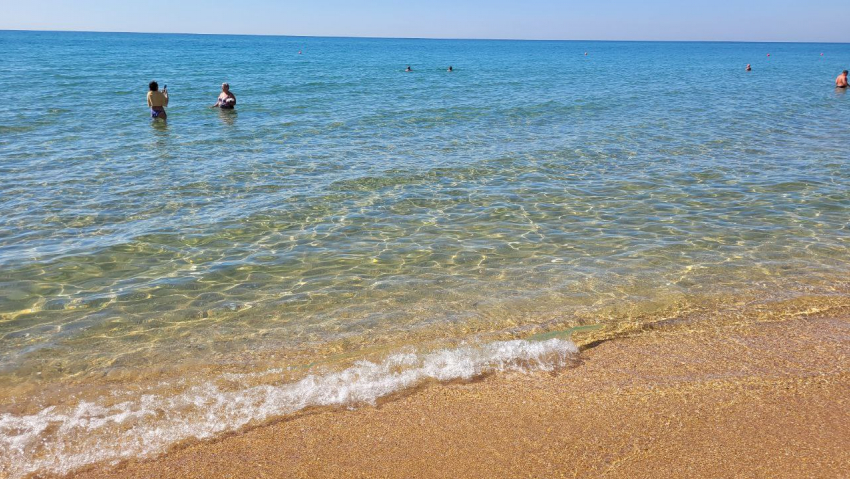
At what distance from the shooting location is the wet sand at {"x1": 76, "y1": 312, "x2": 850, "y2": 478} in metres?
3.94

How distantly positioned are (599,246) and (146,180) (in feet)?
28.9

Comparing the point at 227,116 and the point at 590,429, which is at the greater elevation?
the point at 227,116

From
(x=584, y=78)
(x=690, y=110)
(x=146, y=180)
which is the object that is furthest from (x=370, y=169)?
(x=584, y=78)

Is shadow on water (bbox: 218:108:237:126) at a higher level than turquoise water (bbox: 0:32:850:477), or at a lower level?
higher

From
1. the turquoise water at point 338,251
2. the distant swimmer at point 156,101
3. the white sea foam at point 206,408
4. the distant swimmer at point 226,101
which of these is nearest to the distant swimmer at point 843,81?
the turquoise water at point 338,251

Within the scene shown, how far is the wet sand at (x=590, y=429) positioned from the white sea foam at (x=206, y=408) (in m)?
0.16

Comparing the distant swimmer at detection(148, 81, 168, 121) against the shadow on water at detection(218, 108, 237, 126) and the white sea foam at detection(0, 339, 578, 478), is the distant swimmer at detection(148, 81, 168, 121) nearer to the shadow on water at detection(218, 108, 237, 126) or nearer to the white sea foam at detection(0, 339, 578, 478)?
the shadow on water at detection(218, 108, 237, 126)

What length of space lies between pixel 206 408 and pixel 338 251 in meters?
3.85

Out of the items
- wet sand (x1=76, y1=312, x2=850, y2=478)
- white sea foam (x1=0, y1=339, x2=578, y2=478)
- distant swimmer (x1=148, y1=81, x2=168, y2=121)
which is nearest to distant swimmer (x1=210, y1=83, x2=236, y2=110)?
distant swimmer (x1=148, y1=81, x2=168, y2=121)

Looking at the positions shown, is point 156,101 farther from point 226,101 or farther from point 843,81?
point 843,81

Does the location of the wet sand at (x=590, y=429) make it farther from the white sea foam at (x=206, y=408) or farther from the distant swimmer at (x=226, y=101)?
the distant swimmer at (x=226, y=101)

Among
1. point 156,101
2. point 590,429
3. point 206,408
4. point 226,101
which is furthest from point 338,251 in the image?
point 226,101

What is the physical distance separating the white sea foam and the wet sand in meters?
0.16

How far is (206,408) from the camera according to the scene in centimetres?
467
